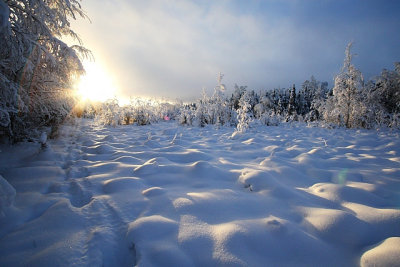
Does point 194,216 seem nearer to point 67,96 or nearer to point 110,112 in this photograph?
point 67,96

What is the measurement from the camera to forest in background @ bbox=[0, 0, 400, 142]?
204 cm

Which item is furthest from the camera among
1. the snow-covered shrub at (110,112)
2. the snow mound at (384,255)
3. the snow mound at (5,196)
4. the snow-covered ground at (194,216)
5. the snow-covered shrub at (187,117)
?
the snow-covered shrub at (187,117)

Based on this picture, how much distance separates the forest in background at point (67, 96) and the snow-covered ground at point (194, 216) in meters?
0.96

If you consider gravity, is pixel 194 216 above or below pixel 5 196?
below

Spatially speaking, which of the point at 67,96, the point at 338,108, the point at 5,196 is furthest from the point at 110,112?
the point at 338,108

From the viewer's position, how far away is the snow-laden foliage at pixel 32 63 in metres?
1.92

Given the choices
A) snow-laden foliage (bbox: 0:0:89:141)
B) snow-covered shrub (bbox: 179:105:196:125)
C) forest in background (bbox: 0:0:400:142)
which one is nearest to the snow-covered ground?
snow-laden foliage (bbox: 0:0:89:141)

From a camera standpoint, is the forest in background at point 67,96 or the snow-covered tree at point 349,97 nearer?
the forest in background at point 67,96

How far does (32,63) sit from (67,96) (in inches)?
42.8

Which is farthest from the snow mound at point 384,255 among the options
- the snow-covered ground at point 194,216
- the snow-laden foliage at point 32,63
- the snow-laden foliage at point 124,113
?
the snow-laden foliage at point 124,113

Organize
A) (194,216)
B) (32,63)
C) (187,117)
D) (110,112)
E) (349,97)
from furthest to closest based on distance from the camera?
(187,117) → (349,97) → (110,112) → (32,63) → (194,216)

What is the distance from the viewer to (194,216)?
129 centimetres

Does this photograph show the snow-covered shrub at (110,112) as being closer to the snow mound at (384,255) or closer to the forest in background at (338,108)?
the forest in background at (338,108)

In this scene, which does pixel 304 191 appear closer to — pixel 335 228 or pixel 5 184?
pixel 335 228
